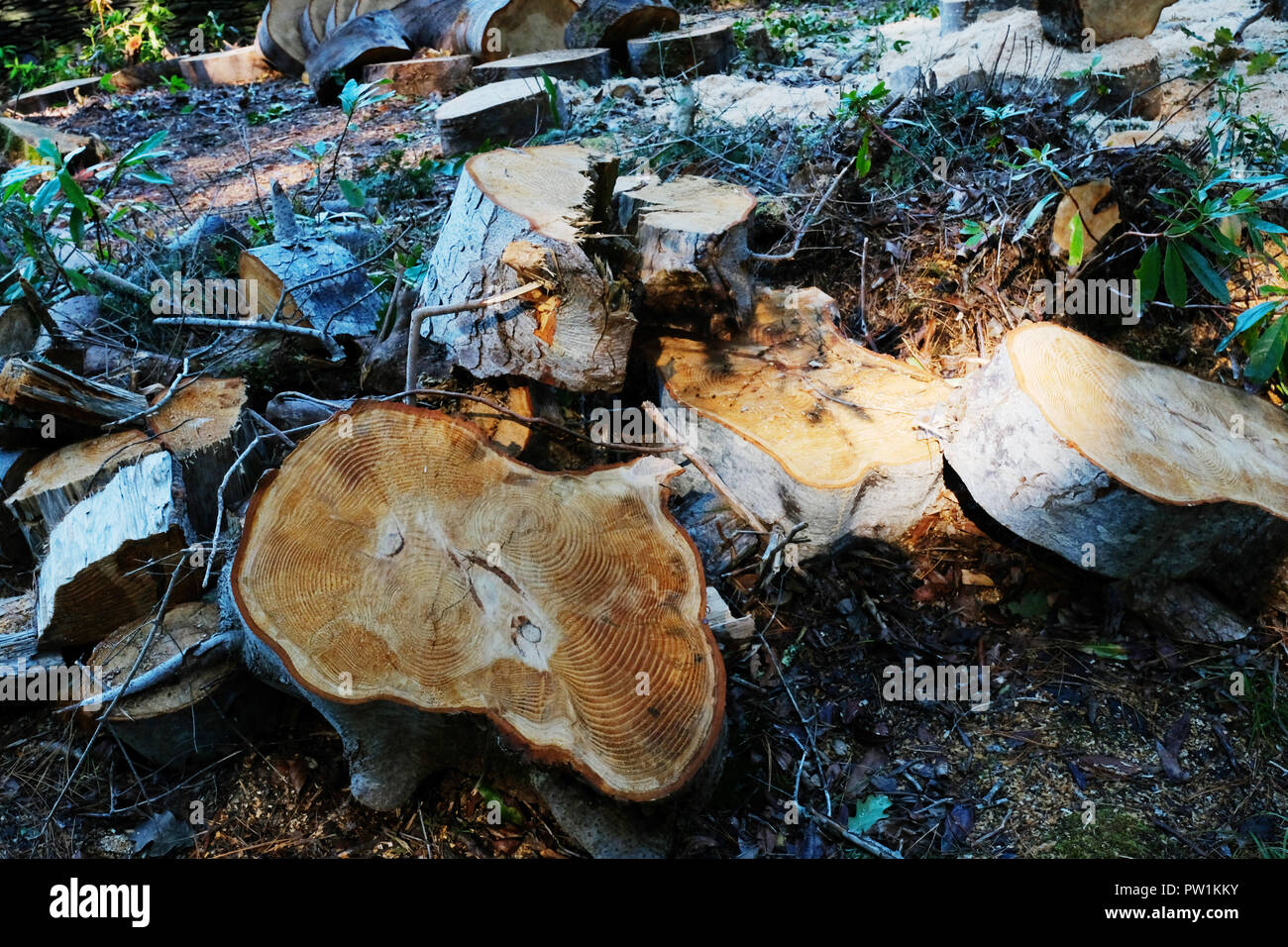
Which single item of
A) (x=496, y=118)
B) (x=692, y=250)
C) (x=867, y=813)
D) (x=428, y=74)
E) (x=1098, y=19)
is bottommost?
(x=867, y=813)

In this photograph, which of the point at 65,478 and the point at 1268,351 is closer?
the point at 65,478

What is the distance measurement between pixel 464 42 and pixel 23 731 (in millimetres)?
6346

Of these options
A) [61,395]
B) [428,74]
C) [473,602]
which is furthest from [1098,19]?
[61,395]

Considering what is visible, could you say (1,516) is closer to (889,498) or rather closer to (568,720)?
(568,720)

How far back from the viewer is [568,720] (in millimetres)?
2023

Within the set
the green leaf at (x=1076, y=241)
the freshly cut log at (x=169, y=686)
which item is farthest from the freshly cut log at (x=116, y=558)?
the green leaf at (x=1076, y=241)

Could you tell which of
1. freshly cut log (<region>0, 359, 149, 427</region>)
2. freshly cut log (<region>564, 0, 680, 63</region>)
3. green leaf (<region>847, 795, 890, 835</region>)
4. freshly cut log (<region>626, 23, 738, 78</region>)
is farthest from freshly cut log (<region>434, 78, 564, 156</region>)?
green leaf (<region>847, 795, 890, 835</region>)

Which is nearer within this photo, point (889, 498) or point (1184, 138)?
point (889, 498)

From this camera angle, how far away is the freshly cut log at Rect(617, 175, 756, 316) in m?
3.03

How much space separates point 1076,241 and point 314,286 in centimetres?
282

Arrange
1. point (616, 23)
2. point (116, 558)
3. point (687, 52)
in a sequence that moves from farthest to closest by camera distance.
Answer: point (616, 23)
point (687, 52)
point (116, 558)

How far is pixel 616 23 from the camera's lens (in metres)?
7.06

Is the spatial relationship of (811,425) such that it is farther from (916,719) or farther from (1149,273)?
(1149,273)
